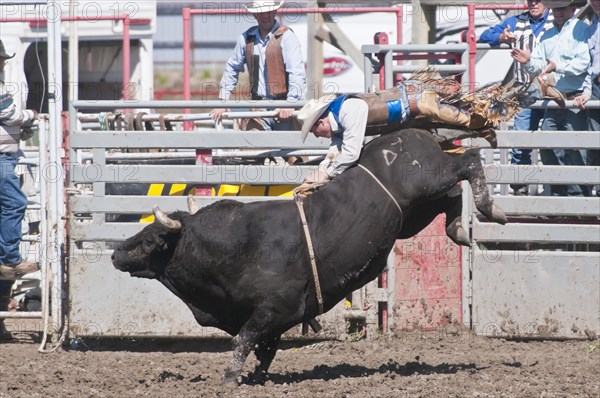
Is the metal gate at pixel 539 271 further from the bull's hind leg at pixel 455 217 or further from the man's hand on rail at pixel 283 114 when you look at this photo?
the man's hand on rail at pixel 283 114

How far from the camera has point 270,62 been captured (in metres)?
9.07

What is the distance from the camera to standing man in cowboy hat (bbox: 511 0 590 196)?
8.80 metres

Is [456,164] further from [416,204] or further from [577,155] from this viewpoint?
[577,155]

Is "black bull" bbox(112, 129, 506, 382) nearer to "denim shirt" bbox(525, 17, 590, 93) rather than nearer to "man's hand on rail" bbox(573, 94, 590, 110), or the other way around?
"man's hand on rail" bbox(573, 94, 590, 110)

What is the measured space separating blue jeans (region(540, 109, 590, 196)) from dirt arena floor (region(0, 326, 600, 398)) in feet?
4.27

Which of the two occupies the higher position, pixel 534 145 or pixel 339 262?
pixel 534 145

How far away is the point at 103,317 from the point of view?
344 inches

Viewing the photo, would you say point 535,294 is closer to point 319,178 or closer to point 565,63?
point 565,63

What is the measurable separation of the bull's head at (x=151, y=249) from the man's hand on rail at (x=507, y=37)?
11.7ft

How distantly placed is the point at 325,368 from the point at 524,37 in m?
3.54

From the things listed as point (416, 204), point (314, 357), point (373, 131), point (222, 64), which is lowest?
point (314, 357)

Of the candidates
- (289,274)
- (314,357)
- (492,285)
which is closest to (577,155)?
(492,285)

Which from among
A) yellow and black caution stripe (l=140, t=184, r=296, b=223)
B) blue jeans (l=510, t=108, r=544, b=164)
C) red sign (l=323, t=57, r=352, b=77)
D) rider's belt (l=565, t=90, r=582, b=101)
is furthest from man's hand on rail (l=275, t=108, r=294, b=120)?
red sign (l=323, t=57, r=352, b=77)

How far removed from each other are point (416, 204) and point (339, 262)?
0.67 metres
